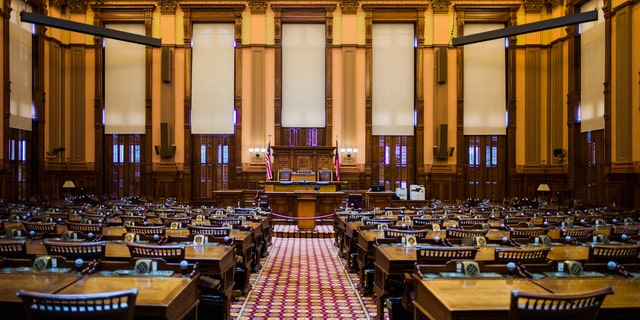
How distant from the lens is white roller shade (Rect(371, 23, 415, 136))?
80.8 ft

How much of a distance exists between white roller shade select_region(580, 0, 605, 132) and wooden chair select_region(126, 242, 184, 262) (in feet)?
59.9

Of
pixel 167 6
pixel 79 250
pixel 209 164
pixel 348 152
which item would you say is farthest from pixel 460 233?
pixel 167 6

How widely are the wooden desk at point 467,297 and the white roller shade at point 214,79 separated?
69.3 ft

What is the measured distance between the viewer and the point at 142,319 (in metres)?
3.61

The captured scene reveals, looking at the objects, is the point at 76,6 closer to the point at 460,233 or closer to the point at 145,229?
the point at 145,229

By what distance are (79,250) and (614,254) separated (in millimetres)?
5455

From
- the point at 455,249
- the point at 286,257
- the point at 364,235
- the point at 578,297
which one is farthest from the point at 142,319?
the point at 286,257

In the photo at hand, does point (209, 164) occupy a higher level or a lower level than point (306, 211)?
higher

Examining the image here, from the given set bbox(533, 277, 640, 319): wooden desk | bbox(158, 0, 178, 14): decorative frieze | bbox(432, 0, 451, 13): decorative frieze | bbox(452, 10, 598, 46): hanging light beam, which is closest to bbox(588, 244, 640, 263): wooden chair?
bbox(533, 277, 640, 319): wooden desk

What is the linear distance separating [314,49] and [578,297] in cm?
2242

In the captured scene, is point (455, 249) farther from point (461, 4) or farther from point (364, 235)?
point (461, 4)

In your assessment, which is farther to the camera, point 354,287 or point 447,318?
point 354,287

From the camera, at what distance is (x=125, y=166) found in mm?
24812

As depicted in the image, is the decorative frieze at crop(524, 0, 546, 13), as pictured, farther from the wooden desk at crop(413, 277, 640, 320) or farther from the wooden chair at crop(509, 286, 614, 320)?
the wooden chair at crop(509, 286, 614, 320)
